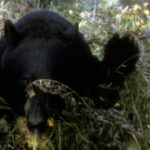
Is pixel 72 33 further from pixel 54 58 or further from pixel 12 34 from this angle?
pixel 12 34

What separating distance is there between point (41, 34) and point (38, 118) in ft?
3.06

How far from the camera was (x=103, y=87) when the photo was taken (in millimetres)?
4062

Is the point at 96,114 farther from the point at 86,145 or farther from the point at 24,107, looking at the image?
the point at 24,107

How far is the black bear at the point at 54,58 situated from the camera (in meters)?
3.90

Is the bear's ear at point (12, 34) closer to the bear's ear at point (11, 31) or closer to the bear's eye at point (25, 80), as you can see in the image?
the bear's ear at point (11, 31)

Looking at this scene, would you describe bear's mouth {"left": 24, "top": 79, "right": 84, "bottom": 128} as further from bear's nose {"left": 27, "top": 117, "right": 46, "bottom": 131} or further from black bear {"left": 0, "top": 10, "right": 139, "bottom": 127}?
black bear {"left": 0, "top": 10, "right": 139, "bottom": 127}

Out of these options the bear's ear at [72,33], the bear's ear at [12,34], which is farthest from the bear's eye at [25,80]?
the bear's ear at [72,33]

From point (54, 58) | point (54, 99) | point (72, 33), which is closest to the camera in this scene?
point (54, 99)

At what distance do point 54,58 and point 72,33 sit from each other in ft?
0.91

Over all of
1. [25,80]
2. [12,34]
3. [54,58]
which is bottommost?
[25,80]

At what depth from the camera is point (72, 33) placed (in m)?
4.05

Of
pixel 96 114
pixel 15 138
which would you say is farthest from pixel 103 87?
pixel 15 138

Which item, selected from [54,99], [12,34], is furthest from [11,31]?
[54,99]

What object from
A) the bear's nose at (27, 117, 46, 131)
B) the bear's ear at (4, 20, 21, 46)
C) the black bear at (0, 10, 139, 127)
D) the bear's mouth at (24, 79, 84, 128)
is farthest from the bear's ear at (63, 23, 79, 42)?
the bear's nose at (27, 117, 46, 131)
